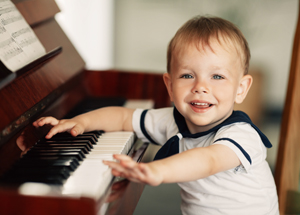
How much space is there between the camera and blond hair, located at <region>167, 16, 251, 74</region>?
1.18 meters

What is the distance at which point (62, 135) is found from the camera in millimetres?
1141

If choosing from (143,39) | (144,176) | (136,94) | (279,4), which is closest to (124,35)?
(143,39)

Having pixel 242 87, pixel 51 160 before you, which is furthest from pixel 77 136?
pixel 242 87

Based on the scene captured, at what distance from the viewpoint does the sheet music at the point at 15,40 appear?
1122 mm

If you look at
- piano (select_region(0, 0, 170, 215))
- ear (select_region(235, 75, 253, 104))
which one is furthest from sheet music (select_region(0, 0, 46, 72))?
ear (select_region(235, 75, 253, 104))

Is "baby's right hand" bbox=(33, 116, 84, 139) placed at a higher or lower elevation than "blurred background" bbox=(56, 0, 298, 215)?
higher

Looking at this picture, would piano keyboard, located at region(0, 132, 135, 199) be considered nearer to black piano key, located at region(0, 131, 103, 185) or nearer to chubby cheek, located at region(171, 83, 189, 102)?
black piano key, located at region(0, 131, 103, 185)

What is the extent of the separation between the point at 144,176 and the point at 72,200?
175 mm

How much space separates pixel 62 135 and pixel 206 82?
503 millimetres

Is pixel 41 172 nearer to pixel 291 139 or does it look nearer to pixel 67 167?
pixel 67 167

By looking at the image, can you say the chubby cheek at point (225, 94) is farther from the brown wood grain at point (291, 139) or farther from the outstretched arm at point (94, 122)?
the brown wood grain at point (291, 139)

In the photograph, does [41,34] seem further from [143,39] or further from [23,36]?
[143,39]

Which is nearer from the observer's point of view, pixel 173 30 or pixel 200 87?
pixel 200 87

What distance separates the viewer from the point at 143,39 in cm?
365
